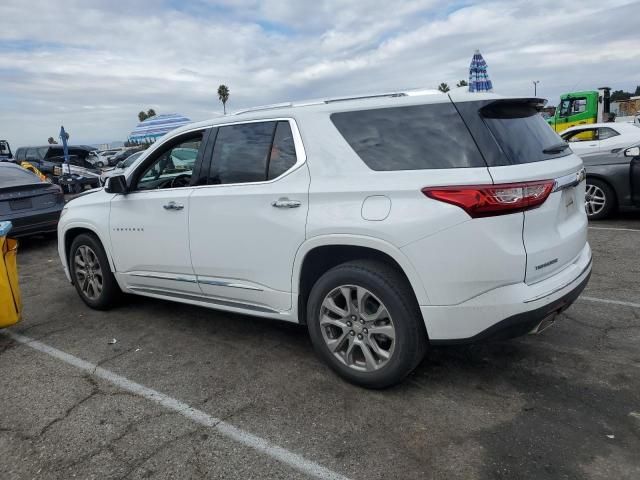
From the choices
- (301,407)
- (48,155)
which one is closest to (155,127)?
(48,155)

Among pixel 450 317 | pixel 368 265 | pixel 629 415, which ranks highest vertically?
pixel 368 265

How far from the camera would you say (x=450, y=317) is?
2873 millimetres

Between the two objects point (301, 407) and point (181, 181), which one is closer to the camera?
point (301, 407)

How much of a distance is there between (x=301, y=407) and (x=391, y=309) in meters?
0.83

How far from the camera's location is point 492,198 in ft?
8.87

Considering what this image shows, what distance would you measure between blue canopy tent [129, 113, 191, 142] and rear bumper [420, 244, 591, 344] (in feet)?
73.0

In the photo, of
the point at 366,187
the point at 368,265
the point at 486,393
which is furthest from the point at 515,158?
the point at 486,393

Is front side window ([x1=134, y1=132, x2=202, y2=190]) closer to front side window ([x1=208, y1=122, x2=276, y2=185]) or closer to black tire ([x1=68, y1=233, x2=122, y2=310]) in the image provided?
front side window ([x1=208, y1=122, x2=276, y2=185])

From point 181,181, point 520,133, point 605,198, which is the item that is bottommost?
point 605,198

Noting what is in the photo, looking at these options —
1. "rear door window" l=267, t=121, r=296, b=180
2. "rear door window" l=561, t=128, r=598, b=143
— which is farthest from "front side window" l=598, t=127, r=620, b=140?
"rear door window" l=267, t=121, r=296, b=180

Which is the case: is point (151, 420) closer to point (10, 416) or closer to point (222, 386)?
point (222, 386)

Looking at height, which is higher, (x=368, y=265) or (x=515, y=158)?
(x=515, y=158)

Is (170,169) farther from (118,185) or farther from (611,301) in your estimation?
(611,301)

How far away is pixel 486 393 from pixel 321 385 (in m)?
1.05
